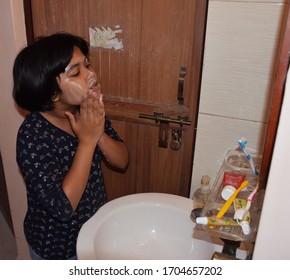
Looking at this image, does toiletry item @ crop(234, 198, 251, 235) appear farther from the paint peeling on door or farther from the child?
the paint peeling on door

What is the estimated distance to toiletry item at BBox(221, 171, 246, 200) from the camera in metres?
0.55

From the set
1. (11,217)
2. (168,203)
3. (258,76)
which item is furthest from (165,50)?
(11,217)

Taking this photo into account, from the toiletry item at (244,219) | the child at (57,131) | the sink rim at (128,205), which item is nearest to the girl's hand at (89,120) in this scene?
the child at (57,131)

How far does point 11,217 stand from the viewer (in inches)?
59.4

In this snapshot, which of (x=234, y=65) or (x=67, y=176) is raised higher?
(x=234, y=65)

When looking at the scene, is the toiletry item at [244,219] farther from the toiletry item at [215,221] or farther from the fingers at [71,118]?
the fingers at [71,118]

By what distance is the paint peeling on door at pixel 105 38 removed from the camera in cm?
109

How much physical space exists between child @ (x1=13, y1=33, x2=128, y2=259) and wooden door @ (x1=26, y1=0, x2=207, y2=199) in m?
0.25

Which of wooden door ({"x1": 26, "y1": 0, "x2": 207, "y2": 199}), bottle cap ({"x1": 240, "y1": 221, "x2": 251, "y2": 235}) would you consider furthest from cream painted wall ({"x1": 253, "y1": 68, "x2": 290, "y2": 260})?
wooden door ({"x1": 26, "y1": 0, "x2": 207, "y2": 199})

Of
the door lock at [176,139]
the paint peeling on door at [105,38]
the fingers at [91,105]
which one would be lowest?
the door lock at [176,139]

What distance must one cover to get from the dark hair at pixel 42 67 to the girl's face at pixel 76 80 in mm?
14

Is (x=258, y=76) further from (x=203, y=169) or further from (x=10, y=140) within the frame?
(x=10, y=140)

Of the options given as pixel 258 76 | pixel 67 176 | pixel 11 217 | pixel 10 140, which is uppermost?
pixel 258 76
